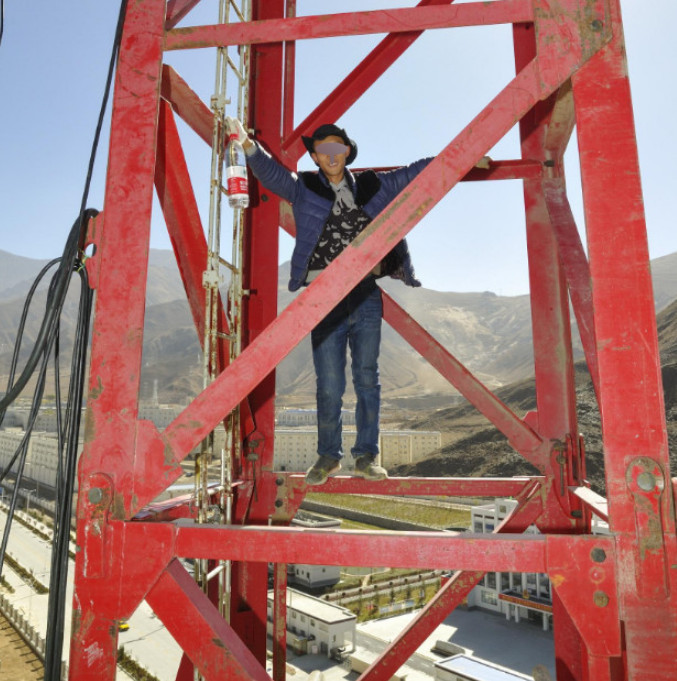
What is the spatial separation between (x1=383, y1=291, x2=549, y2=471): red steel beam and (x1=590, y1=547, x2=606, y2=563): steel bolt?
1841mm

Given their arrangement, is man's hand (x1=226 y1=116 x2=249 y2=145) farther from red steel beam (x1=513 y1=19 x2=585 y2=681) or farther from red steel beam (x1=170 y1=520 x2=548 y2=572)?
red steel beam (x1=513 y1=19 x2=585 y2=681)

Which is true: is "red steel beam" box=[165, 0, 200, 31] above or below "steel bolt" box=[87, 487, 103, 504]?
above

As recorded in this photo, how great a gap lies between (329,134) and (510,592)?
2502 cm

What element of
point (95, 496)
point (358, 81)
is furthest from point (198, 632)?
point (358, 81)

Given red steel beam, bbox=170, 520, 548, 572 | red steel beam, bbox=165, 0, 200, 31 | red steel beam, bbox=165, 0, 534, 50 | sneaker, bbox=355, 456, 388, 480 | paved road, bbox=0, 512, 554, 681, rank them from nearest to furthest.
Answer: red steel beam, bbox=170, 520, 548, 572, red steel beam, bbox=165, 0, 534, 50, red steel beam, bbox=165, 0, 200, 31, sneaker, bbox=355, 456, 388, 480, paved road, bbox=0, 512, 554, 681

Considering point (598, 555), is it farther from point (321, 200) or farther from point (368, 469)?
point (321, 200)

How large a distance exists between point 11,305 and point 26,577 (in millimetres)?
193345

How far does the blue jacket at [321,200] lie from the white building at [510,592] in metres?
21.6

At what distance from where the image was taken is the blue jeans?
12.0 feet

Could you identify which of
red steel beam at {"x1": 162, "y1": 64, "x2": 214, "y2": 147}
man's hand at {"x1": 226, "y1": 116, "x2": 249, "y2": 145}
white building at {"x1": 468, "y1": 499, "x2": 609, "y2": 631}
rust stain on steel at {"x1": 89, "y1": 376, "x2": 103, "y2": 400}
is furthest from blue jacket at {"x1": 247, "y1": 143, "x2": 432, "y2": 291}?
white building at {"x1": 468, "y1": 499, "x2": 609, "y2": 631}

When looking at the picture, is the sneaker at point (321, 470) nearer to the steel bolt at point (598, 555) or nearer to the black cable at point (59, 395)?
the black cable at point (59, 395)

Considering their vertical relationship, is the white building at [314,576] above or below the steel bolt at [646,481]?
below

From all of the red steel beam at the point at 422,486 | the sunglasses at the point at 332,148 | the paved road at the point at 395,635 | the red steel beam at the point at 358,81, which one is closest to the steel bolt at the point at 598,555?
the red steel beam at the point at 422,486

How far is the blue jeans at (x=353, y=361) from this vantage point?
3643mm
